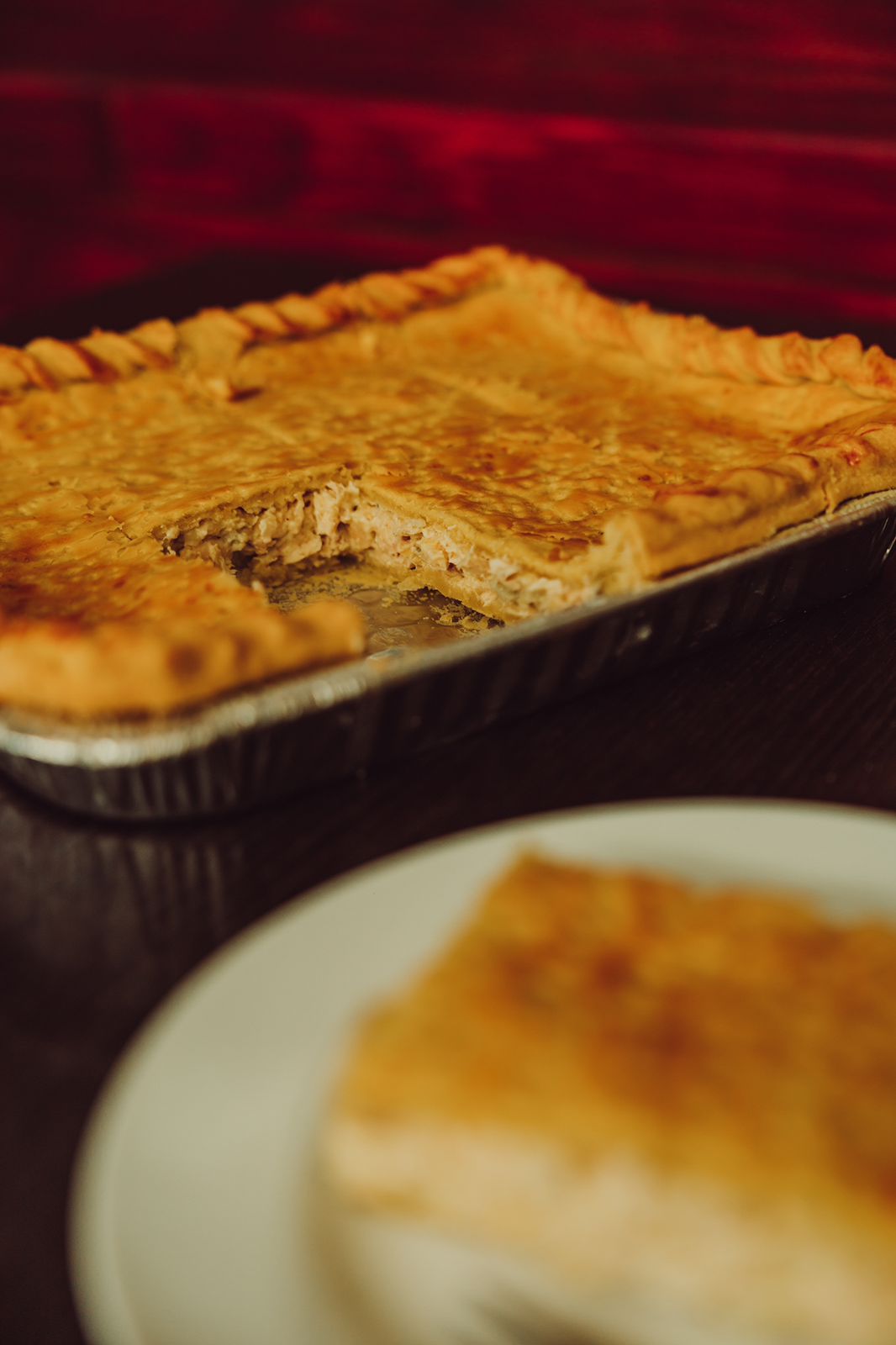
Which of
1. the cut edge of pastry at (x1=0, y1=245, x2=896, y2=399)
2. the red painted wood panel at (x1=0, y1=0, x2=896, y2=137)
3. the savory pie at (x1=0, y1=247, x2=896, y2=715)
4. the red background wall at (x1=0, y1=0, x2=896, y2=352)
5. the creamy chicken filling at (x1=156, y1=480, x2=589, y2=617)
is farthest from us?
the red painted wood panel at (x1=0, y1=0, x2=896, y2=137)

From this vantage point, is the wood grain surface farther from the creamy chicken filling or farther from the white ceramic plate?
the creamy chicken filling

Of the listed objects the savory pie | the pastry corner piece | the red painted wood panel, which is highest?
the red painted wood panel

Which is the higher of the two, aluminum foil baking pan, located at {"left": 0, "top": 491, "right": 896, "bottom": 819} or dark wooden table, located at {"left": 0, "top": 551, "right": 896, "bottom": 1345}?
aluminum foil baking pan, located at {"left": 0, "top": 491, "right": 896, "bottom": 819}

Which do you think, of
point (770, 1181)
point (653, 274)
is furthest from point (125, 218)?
point (770, 1181)

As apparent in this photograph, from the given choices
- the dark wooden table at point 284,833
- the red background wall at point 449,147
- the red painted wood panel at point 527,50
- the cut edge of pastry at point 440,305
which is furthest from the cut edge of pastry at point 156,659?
the red painted wood panel at point 527,50

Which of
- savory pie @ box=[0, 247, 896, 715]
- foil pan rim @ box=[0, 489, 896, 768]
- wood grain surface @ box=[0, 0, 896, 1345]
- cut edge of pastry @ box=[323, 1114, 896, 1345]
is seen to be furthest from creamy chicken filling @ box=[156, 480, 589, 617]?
cut edge of pastry @ box=[323, 1114, 896, 1345]

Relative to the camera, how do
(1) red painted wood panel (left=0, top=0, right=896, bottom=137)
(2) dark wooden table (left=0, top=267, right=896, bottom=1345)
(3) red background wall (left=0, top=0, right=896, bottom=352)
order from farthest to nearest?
(1) red painted wood panel (left=0, top=0, right=896, bottom=137) → (3) red background wall (left=0, top=0, right=896, bottom=352) → (2) dark wooden table (left=0, top=267, right=896, bottom=1345)

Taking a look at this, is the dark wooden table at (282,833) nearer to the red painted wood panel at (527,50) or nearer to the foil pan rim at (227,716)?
the foil pan rim at (227,716)

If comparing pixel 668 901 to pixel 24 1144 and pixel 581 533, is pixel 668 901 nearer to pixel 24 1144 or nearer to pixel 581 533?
pixel 24 1144
